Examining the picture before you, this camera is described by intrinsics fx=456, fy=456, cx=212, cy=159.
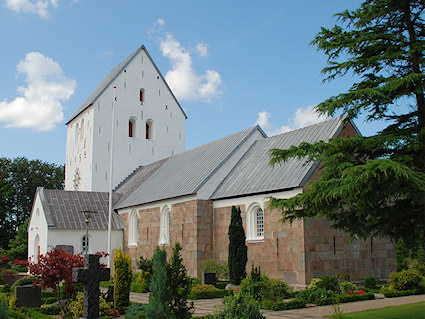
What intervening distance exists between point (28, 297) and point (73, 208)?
13.5 metres

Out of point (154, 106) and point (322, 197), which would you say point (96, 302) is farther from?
point (154, 106)

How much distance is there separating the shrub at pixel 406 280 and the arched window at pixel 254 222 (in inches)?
190

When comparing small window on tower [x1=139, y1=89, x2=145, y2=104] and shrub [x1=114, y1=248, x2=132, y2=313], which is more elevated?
small window on tower [x1=139, y1=89, x2=145, y2=104]

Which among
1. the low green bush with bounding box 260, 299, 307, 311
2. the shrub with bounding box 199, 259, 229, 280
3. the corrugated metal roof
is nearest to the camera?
the low green bush with bounding box 260, 299, 307, 311

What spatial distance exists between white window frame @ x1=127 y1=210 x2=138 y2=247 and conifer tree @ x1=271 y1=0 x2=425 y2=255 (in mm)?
15617

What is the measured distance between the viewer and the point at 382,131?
935cm

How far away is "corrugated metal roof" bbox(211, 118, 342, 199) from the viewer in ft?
51.1

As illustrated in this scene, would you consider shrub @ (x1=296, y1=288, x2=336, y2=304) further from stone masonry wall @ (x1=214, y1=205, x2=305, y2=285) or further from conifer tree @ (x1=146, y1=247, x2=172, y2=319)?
conifer tree @ (x1=146, y1=247, x2=172, y2=319)

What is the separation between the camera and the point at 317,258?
14.7m

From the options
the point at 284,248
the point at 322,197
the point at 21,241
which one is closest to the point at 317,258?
the point at 284,248

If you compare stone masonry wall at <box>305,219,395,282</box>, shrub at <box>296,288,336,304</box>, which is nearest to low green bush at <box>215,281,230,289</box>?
stone masonry wall at <box>305,219,395,282</box>

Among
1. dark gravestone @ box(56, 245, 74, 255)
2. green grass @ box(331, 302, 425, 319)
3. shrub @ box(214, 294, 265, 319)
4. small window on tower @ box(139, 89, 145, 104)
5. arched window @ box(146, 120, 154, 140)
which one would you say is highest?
small window on tower @ box(139, 89, 145, 104)

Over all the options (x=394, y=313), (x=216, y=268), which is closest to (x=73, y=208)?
(x=216, y=268)

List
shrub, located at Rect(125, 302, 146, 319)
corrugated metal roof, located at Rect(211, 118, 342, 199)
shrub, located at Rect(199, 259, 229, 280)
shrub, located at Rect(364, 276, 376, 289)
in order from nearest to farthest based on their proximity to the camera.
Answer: shrub, located at Rect(125, 302, 146, 319) → shrub, located at Rect(364, 276, 376, 289) → corrugated metal roof, located at Rect(211, 118, 342, 199) → shrub, located at Rect(199, 259, 229, 280)
